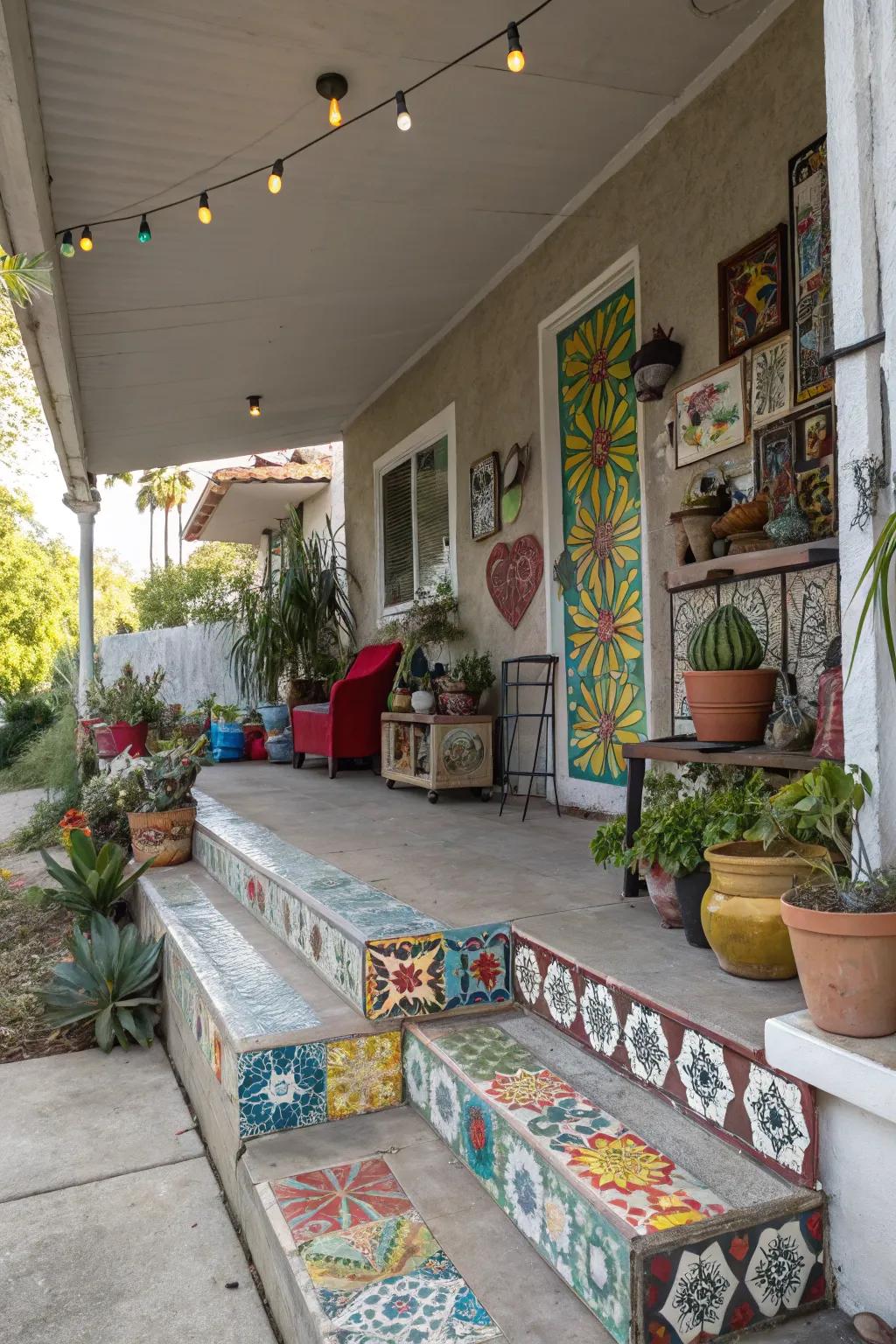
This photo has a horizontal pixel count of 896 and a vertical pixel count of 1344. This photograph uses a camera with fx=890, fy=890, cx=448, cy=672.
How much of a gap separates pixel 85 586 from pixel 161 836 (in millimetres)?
4198

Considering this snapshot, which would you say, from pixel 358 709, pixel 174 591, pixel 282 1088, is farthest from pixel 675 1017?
pixel 174 591

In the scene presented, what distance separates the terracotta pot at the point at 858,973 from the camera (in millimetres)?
1281

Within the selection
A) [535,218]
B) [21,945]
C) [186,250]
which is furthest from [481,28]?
[21,945]

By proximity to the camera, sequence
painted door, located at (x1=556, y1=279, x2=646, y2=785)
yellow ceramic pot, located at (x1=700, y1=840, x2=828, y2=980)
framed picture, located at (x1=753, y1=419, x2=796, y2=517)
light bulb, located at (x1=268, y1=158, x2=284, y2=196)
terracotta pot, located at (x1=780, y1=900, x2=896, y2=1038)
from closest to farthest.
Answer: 1. terracotta pot, located at (x1=780, y1=900, x2=896, y2=1038)
2. yellow ceramic pot, located at (x1=700, y1=840, x2=828, y2=980)
3. framed picture, located at (x1=753, y1=419, x2=796, y2=517)
4. light bulb, located at (x1=268, y1=158, x2=284, y2=196)
5. painted door, located at (x1=556, y1=279, x2=646, y2=785)

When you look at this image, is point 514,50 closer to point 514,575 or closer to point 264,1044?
point 514,575

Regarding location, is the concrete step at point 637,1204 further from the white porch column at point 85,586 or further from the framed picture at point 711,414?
the white porch column at point 85,586

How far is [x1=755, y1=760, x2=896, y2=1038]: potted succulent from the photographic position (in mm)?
1282

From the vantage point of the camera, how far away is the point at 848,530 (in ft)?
5.14

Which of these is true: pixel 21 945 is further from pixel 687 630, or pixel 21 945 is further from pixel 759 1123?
pixel 759 1123

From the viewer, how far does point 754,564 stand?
8.39 ft

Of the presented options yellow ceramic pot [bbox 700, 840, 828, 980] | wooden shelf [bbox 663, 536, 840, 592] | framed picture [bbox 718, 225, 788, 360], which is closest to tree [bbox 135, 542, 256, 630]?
framed picture [bbox 718, 225, 788, 360]

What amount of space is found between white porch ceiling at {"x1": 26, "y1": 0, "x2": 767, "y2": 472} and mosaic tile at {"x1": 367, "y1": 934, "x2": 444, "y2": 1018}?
2.83m

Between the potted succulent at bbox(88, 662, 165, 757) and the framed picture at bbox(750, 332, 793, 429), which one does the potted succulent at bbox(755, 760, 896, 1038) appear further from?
the potted succulent at bbox(88, 662, 165, 757)

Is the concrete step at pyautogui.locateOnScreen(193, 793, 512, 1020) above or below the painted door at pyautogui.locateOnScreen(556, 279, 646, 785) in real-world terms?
below
